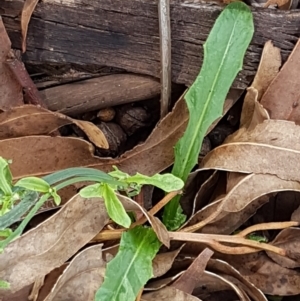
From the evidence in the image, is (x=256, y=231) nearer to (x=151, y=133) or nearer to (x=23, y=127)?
(x=151, y=133)

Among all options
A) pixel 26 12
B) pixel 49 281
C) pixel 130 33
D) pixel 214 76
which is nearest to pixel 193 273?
pixel 49 281

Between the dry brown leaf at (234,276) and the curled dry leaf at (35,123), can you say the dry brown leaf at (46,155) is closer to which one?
the curled dry leaf at (35,123)

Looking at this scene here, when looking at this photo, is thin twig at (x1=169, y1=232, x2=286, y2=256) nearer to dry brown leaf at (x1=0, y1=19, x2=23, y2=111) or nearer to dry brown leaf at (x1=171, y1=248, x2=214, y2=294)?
dry brown leaf at (x1=171, y1=248, x2=214, y2=294)

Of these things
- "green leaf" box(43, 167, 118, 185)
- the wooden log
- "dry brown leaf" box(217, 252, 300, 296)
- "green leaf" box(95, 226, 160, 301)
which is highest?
the wooden log

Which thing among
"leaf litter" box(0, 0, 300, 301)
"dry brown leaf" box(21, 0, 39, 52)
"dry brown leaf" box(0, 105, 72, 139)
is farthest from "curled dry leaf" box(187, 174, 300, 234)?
"dry brown leaf" box(21, 0, 39, 52)

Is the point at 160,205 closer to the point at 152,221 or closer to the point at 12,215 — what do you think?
the point at 152,221

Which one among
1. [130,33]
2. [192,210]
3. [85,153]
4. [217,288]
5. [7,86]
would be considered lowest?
[217,288]

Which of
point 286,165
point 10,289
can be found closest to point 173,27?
point 286,165
